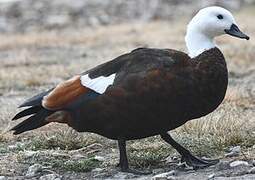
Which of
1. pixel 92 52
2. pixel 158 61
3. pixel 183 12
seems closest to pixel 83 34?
pixel 92 52

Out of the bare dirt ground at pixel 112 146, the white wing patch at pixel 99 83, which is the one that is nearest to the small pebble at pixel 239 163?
the bare dirt ground at pixel 112 146

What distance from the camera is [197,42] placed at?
6758 mm

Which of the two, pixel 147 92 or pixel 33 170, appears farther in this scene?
pixel 33 170

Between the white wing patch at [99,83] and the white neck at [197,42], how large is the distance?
644 millimetres

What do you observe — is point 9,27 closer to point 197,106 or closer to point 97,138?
point 97,138

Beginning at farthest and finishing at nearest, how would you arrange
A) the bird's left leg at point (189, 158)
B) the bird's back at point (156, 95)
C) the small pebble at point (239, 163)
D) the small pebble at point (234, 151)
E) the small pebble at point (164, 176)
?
the small pebble at point (234, 151), the bird's left leg at point (189, 158), the small pebble at point (239, 163), the bird's back at point (156, 95), the small pebble at point (164, 176)

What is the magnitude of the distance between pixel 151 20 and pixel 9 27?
4316 mm

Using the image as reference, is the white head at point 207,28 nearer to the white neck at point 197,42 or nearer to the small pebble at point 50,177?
the white neck at point 197,42

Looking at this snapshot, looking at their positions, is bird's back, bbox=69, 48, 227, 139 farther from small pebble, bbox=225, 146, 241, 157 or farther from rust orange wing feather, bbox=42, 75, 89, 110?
small pebble, bbox=225, 146, 241, 157

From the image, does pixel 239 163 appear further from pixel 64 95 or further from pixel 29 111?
pixel 29 111

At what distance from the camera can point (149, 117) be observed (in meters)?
6.50

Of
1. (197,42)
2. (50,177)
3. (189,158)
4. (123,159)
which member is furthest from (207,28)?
(50,177)

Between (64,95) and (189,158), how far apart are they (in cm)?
112

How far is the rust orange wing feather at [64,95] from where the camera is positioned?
6.72 meters
